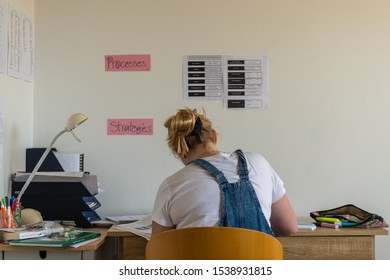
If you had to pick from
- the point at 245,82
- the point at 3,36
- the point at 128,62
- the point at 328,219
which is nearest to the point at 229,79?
the point at 245,82

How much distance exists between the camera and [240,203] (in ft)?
6.13

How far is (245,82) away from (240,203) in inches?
45.5

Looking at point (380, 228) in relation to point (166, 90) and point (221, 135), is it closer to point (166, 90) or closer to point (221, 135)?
point (221, 135)

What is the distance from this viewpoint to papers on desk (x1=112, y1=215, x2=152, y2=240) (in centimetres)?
233

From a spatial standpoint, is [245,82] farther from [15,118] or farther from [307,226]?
[15,118]

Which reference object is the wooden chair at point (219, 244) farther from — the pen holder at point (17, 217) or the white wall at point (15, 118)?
the white wall at point (15, 118)

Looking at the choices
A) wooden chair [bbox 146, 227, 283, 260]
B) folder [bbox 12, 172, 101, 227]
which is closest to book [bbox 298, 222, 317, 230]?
wooden chair [bbox 146, 227, 283, 260]

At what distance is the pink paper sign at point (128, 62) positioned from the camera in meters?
2.91

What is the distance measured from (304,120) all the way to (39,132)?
1334mm

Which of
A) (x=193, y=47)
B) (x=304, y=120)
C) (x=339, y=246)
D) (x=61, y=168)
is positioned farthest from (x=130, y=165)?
(x=339, y=246)

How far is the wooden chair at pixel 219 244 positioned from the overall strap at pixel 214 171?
0.26m

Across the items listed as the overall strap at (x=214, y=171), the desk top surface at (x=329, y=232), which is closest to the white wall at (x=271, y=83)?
the desk top surface at (x=329, y=232)
